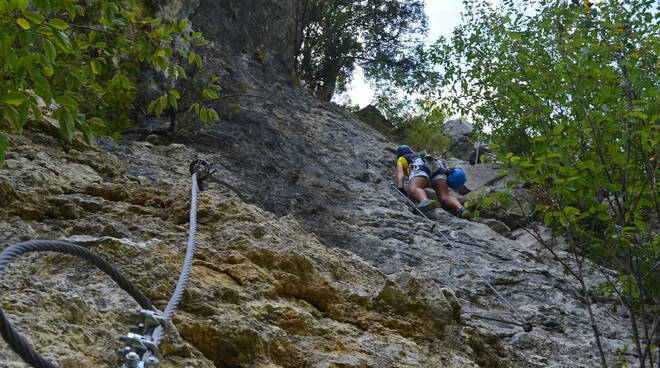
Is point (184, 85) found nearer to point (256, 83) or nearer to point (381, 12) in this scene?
point (256, 83)

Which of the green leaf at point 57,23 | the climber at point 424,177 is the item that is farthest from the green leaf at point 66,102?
the climber at point 424,177

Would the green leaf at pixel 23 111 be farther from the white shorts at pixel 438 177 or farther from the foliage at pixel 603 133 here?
the white shorts at pixel 438 177

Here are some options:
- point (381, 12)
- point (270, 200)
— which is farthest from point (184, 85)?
point (381, 12)

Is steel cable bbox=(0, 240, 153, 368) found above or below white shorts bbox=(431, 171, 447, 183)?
below

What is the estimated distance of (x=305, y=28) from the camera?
19.0 metres

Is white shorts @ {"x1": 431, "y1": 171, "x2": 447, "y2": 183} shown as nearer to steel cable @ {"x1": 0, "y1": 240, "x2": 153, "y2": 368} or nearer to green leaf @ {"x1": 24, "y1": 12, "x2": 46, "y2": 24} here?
green leaf @ {"x1": 24, "y1": 12, "x2": 46, "y2": 24}

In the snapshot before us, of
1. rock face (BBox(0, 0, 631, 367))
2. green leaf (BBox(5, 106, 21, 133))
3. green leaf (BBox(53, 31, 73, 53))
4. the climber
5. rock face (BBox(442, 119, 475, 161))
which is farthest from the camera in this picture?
rock face (BBox(442, 119, 475, 161))

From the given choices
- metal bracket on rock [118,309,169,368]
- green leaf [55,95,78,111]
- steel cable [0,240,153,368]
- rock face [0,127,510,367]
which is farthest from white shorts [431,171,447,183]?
metal bracket on rock [118,309,169,368]

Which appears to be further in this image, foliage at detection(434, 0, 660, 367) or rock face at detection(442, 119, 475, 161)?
rock face at detection(442, 119, 475, 161)

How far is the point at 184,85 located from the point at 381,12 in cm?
1325

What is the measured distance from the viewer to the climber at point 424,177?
35.7 feet

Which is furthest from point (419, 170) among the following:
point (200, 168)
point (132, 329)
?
point (132, 329)

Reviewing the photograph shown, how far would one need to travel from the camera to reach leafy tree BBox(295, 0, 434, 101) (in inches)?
748

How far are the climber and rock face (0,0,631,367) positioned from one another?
2.08 metres
